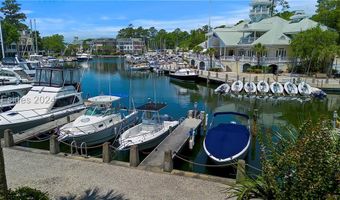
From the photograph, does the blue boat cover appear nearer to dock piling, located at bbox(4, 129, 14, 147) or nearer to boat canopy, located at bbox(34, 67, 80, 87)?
dock piling, located at bbox(4, 129, 14, 147)

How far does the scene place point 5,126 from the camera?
762 inches

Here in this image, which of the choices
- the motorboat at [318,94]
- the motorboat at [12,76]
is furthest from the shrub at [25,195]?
the motorboat at [318,94]

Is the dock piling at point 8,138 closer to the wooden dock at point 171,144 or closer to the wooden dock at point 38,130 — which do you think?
the wooden dock at point 38,130

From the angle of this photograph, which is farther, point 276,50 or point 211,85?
point 276,50

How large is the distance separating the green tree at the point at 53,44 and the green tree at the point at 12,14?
15.6 metres

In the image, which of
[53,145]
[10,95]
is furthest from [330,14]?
[53,145]

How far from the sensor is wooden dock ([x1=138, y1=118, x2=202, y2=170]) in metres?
13.8

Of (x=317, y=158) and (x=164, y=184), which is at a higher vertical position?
(x=317, y=158)

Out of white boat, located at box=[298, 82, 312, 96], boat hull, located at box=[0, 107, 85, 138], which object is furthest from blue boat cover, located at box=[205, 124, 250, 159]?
white boat, located at box=[298, 82, 312, 96]

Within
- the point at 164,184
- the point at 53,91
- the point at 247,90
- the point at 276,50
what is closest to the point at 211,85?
the point at 247,90

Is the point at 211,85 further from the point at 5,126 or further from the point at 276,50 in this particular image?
the point at 5,126

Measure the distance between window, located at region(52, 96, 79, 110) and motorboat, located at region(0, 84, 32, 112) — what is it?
4.88 metres

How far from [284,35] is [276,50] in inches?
142

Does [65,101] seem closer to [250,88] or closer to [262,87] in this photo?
[250,88]
